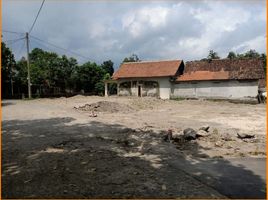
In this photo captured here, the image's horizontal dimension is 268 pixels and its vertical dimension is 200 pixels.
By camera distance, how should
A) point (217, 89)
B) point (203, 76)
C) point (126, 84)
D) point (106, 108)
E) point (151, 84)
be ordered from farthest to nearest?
point (126, 84)
point (151, 84)
point (203, 76)
point (217, 89)
point (106, 108)

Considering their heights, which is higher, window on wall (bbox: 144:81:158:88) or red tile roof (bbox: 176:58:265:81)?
red tile roof (bbox: 176:58:265:81)

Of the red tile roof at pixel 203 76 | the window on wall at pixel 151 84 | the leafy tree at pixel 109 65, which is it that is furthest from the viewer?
the leafy tree at pixel 109 65

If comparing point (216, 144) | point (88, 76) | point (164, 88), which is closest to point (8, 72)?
point (88, 76)

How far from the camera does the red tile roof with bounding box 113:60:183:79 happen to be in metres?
41.6

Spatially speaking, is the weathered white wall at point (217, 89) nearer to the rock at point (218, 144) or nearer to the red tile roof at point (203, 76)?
the red tile roof at point (203, 76)

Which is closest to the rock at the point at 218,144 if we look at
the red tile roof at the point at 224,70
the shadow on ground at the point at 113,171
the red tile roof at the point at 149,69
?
the shadow on ground at the point at 113,171

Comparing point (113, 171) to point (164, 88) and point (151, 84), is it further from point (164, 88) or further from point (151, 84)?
point (151, 84)

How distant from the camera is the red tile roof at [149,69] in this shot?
137ft

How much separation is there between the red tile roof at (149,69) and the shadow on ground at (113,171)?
29142 millimetres

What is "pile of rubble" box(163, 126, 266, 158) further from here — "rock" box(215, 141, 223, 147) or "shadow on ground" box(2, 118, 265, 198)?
"shadow on ground" box(2, 118, 265, 198)

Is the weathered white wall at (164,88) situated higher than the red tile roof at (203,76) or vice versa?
the red tile roof at (203,76)

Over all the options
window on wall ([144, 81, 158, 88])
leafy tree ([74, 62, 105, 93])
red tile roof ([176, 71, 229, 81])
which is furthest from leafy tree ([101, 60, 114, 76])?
red tile roof ([176, 71, 229, 81])

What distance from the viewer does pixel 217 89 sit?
125 ft

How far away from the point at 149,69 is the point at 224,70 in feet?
31.6
